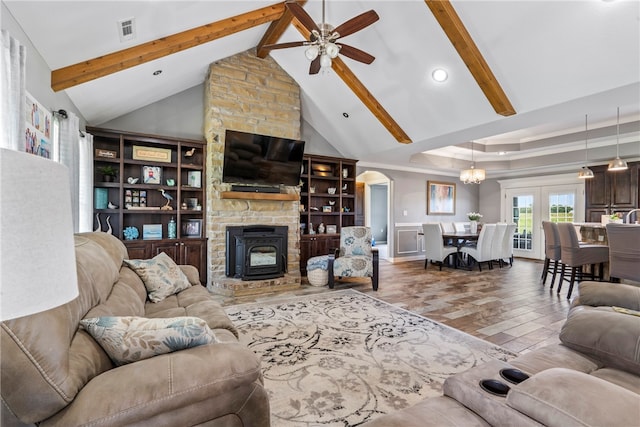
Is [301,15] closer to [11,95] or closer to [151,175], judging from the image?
[11,95]

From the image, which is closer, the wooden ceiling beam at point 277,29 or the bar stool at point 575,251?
the wooden ceiling beam at point 277,29

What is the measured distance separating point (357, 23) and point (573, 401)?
3.23m

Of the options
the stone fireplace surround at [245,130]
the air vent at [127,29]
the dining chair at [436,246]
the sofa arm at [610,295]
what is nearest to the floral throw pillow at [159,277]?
the stone fireplace surround at [245,130]

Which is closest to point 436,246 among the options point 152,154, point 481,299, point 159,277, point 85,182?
point 481,299

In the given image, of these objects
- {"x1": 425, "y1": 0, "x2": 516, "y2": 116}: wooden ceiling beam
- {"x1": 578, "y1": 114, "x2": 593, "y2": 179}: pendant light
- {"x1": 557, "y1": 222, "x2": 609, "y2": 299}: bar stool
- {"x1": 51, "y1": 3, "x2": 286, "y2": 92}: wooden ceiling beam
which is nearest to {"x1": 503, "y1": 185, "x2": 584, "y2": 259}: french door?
{"x1": 578, "y1": 114, "x2": 593, "y2": 179}: pendant light

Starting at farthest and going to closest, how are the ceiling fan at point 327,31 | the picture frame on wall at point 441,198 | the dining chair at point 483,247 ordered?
the picture frame on wall at point 441,198, the dining chair at point 483,247, the ceiling fan at point 327,31

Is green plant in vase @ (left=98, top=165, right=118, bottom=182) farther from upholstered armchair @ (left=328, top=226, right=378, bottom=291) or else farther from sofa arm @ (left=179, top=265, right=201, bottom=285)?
upholstered armchair @ (left=328, top=226, right=378, bottom=291)

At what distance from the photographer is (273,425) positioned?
66.2 inches

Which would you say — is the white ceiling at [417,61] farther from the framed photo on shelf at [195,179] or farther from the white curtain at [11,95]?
the framed photo on shelf at [195,179]

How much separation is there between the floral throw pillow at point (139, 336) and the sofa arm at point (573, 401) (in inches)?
45.5

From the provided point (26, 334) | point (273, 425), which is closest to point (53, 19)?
point (26, 334)

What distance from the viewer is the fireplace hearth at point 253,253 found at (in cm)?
471

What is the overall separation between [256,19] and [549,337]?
4.73m

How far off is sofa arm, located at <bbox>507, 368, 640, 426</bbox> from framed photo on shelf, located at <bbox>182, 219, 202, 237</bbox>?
4.80 meters
